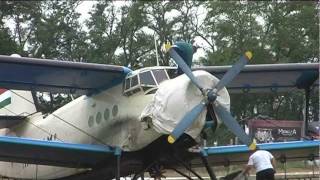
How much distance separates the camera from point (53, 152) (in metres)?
12.0

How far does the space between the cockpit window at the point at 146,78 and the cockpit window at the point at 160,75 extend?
0.11 metres

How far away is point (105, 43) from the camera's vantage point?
5281 cm

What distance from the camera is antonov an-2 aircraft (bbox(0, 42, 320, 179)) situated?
10383 millimetres

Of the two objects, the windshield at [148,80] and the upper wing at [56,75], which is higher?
the upper wing at [56,75]

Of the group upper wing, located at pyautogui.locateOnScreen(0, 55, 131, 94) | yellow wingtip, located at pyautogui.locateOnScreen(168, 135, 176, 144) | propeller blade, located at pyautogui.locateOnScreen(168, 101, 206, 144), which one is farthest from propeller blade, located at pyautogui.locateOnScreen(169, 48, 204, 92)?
upper wing, located at pyautogui.locateOnScreen(0, 55, 131, 94)

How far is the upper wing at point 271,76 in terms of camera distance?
1327cm

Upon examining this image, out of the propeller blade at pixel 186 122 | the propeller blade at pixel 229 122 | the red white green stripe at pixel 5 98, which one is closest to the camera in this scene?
the propeller blade at pixel 186 122

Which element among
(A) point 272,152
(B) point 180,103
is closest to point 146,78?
(B) point 180,103

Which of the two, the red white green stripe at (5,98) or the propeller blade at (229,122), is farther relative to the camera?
the red white green stripe at (5,98)

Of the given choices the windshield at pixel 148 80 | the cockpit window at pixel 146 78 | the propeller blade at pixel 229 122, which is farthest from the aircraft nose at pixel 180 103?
the cockpit window at pixel 146 78

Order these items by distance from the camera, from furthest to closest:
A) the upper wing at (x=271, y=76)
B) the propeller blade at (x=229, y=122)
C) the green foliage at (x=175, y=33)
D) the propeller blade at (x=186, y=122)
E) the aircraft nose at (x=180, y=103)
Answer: the green foliage at (x=175, y=33) < the upper wing at (x=271, y=76) < the propeller blade at (x=229, y=122) < the aircraft nose at (x=180, y=103) < the propeller blade at (x=186, y=122)

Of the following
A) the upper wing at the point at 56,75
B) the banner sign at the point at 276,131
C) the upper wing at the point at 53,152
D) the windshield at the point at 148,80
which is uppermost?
the banner sign at the point at 276,131

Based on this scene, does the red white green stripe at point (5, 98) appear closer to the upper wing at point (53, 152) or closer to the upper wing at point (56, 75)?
the upper wing at point (56, 75)

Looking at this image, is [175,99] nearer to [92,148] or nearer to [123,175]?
[92,148]
